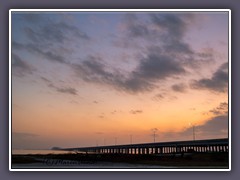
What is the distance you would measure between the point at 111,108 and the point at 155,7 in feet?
3.01

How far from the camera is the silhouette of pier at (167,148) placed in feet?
9.75

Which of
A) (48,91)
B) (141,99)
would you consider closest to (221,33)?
(141,99)

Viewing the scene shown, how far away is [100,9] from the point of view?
3031 mm

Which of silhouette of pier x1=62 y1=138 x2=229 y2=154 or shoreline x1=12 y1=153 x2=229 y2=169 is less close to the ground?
silhouette of pier x1=62 y1=138 x2=229 y2=154

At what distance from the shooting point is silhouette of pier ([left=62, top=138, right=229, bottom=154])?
9.75 ft

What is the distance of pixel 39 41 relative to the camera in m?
3.03

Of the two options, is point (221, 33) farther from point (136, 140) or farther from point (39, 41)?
point (39, 41)

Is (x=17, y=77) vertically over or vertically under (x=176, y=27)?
under

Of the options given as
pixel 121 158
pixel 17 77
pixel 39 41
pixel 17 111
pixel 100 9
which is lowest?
pixel 121 158

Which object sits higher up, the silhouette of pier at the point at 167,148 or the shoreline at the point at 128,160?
the silhouette of pier at the point at 167,148

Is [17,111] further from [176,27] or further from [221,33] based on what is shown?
[221,33]

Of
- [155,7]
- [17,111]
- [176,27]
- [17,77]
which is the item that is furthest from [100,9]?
[17,111]

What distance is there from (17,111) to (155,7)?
4.67 feet

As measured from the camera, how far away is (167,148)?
3.02 m
